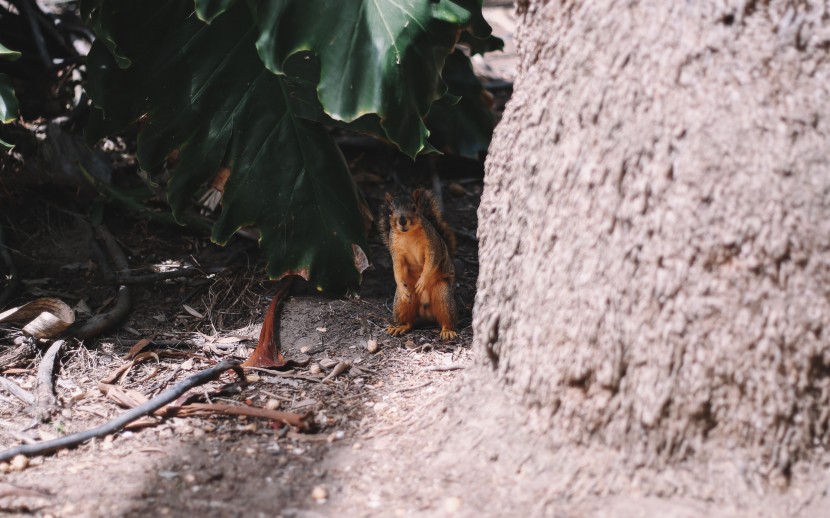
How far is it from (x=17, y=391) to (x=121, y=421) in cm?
75

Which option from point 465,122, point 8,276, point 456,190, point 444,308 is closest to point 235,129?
point 444,308

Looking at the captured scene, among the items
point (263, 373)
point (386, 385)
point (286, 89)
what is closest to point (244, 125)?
point (286, 89)

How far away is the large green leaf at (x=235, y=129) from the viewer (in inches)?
157

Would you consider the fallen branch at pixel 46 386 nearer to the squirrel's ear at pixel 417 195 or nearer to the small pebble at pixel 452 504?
the small pebble at pixel 452 504

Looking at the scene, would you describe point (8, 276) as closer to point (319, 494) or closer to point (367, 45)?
point (367, 45)

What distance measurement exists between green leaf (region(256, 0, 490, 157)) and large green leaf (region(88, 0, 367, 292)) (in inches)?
27.9

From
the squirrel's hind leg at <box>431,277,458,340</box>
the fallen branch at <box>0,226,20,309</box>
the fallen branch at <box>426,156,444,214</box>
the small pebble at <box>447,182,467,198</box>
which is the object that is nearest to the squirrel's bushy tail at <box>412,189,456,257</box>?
the squirrel's hind leg at <box>431,277,458,340</box>

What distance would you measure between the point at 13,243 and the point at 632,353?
416 centimetres

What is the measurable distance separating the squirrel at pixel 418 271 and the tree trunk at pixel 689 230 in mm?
1752

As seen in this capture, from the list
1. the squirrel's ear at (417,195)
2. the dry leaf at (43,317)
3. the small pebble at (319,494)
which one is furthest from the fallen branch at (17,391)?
the squirrel's ear at (417,195)

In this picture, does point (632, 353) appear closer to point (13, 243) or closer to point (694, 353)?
point (694, 353)

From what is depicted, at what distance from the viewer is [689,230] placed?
2.37 m

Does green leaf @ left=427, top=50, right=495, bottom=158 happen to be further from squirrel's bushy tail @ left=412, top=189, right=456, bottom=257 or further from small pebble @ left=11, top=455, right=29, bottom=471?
small pebble @ left=11, top=455, right=29, bottom=471

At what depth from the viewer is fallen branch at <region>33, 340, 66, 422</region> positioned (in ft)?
11.4
